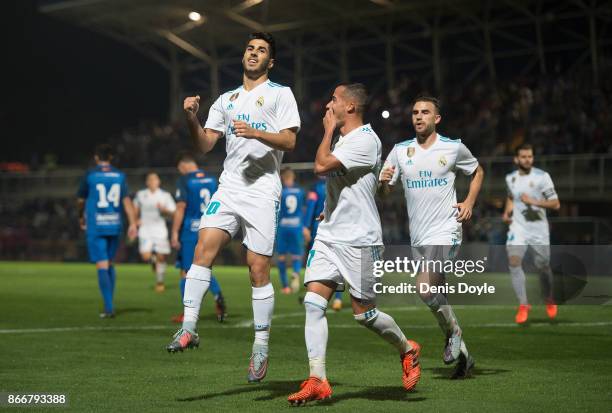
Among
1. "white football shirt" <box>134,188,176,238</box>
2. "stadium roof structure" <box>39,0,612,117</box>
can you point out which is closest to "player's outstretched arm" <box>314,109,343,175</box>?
"white football shirt" <box>134,188,176,238</box>

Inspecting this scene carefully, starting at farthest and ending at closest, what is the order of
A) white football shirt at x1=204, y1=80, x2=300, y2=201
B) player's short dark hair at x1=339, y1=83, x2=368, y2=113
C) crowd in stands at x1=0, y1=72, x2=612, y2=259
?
crowd in stands at x1=0, y1=72, x2=612, y2=259, white football shirt at x1=204, y1=80, x2=300, y2=201, player's short dark hair at x1=339, y1=83, x2=368, y2=113

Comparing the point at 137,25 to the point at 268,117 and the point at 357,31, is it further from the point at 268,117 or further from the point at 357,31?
the point at 268,117

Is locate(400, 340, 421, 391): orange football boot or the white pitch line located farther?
the white pitch line

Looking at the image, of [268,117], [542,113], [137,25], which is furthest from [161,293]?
[137,25]

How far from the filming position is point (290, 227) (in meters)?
19.9

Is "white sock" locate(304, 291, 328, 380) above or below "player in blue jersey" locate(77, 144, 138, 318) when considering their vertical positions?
below

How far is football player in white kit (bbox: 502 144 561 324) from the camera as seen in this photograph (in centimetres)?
1273

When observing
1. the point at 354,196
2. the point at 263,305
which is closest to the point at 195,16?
the point at 263,305

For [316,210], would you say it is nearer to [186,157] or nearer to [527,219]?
[186,157]

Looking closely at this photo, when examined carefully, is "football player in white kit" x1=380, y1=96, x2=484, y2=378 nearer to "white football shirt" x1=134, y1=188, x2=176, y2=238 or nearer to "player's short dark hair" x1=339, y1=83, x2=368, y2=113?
"player's short dark hair" x1=339, y1=83, x2=368, y2=113

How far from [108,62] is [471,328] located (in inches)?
1623

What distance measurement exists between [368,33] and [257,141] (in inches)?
1458

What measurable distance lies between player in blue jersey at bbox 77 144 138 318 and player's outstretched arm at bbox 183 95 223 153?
20.4 ft

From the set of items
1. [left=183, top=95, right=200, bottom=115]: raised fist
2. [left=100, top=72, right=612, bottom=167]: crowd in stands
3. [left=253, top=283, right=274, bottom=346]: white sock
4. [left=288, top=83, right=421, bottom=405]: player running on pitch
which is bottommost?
[left=253, top=283, right=274, bottom=346]: white sock
